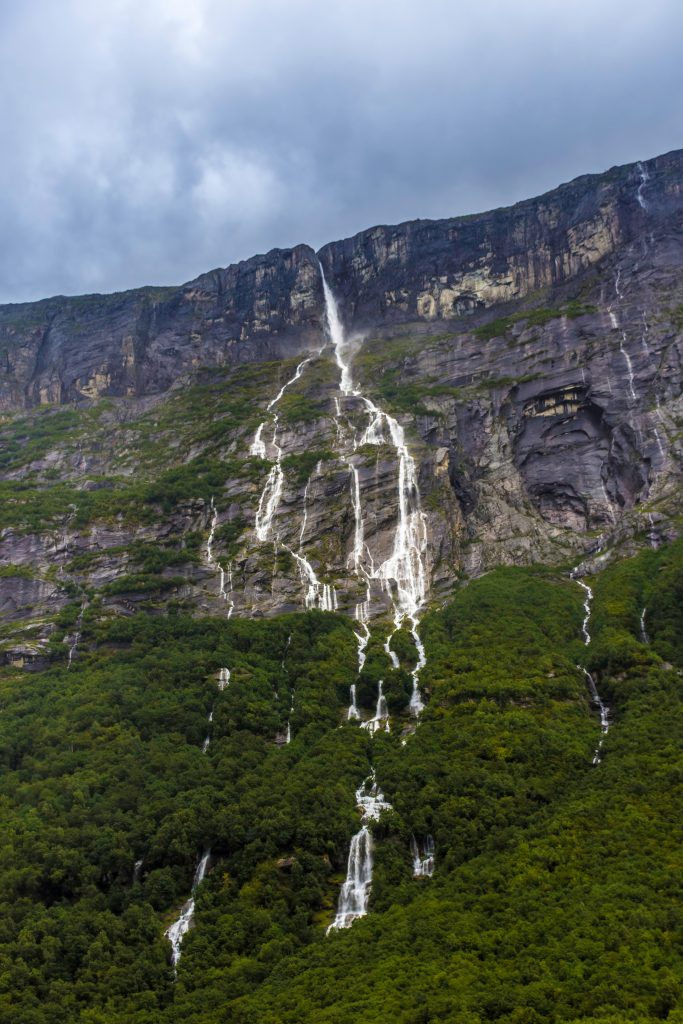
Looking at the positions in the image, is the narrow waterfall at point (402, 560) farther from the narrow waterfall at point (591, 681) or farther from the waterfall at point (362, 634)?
the narrow waterfall at point (591, 681)

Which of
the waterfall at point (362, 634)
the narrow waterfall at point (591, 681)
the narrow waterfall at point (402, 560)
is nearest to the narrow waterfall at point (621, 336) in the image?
the narrow waterfall at point (591, 681)

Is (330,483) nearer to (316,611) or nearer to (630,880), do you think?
(316,611)

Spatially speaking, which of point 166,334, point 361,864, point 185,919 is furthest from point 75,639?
point 166,334

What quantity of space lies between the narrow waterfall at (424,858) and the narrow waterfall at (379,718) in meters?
11.4

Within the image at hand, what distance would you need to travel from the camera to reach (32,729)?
57.8 m

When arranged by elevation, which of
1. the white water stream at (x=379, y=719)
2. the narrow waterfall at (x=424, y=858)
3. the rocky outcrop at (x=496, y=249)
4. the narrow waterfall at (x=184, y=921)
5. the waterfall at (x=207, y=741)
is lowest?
the narrow waterfall at (x=184, y=921)

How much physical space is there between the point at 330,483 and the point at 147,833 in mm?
44970

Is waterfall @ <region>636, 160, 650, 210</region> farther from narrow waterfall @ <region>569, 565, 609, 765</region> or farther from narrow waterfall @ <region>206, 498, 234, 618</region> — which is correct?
narrow waterfall @ <region>206, 498, 234, 618</region>

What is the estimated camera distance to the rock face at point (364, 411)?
79.0m

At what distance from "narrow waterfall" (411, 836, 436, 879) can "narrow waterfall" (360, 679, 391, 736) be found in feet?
37.3

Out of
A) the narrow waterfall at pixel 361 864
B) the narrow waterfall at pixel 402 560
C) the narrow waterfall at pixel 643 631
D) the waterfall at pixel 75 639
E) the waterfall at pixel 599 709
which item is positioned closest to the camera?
the narrow waterfall at pixel 361 864

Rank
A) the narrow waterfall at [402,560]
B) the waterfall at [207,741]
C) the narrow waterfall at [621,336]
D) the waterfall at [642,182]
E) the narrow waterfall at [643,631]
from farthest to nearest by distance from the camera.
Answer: the waterfall at [642,182], the narrow waterfall at [621,336], the narrow waterfall at [402,560], the narrow waterfall at [643,631], the waterfall at [207,741]

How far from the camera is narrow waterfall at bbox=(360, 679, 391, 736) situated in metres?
58.7

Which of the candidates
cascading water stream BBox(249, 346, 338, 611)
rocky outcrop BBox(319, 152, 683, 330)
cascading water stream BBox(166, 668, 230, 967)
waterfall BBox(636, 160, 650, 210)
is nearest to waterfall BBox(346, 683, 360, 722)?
cascading water stream BBox(249, 346, 338, 611)
